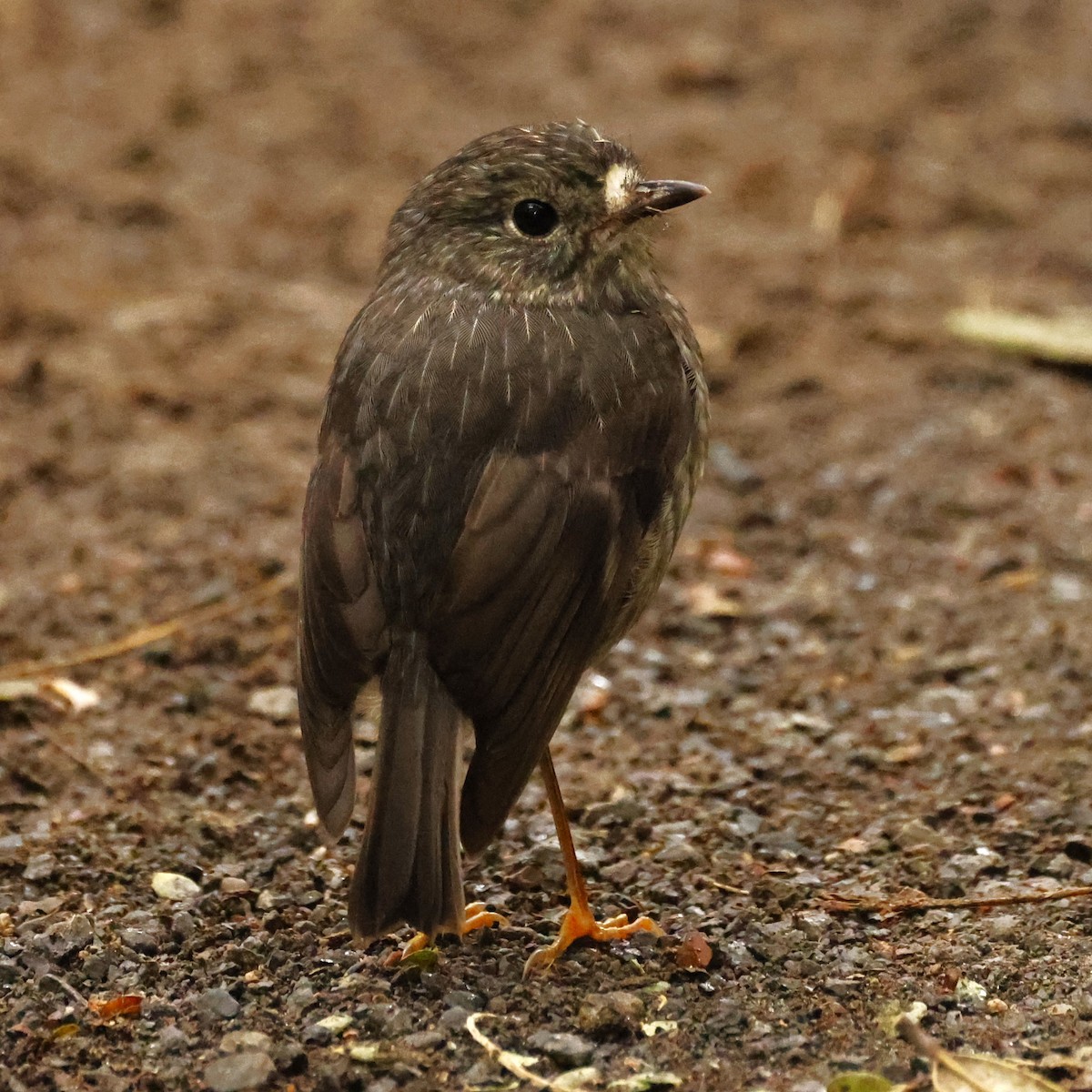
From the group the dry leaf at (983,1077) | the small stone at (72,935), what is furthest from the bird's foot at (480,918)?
the dry leaf at (983,1077)

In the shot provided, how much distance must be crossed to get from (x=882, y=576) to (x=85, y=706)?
243cm

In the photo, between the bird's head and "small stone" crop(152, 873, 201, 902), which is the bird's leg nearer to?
"small stone" crop(152, 873, 201, 902)

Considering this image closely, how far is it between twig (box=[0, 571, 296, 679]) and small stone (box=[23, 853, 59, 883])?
1.09 meters

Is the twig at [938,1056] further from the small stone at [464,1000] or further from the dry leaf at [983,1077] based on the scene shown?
the small stone at [464,1000]

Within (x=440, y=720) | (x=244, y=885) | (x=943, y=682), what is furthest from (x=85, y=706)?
(x=943, y=682)

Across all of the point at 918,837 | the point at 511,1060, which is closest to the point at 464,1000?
the point at 511,1060

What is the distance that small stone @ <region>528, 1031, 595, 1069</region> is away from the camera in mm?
3352

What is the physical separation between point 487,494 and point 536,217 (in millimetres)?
829

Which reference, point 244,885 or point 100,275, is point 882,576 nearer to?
point 244,885

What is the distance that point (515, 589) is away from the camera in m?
3.58

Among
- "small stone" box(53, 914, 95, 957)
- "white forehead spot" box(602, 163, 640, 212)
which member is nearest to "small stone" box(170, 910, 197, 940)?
"small stone" box(53, 914, 95, 957)

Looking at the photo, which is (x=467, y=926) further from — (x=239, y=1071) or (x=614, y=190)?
(x=614, y=190)

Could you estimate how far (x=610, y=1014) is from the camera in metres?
3.45

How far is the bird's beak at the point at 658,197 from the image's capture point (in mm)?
4116
